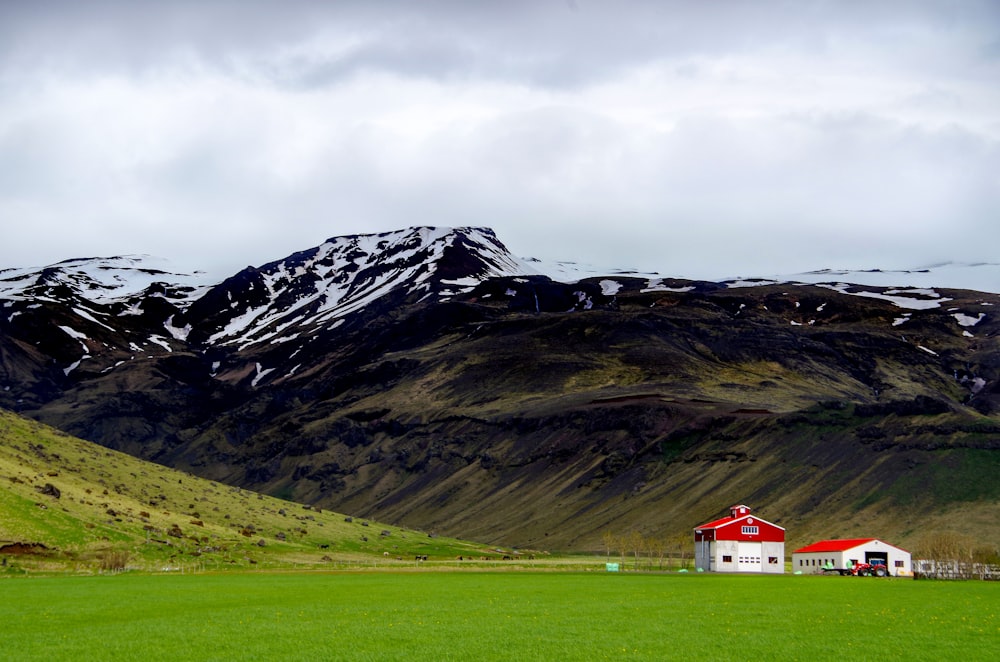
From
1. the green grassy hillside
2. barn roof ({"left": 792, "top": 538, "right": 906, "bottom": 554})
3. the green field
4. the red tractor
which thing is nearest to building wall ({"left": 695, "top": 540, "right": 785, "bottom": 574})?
barn roof ({"left": 792, "top": 538, "right": 906, "bottom": 554})

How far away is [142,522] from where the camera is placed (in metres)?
97.0

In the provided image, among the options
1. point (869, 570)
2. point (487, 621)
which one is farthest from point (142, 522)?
point (869, 570)

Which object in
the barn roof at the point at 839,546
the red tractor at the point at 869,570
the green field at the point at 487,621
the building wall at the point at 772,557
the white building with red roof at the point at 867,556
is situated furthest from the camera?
the building wall at the point at 772,557

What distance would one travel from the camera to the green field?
3678 cm

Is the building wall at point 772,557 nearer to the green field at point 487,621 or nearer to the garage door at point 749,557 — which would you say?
the garage door at point 749,557

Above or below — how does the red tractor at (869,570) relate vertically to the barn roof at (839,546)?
below

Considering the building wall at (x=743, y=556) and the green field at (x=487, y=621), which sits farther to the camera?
the building wall at (x=743, y=556)

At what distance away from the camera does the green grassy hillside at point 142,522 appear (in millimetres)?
84938

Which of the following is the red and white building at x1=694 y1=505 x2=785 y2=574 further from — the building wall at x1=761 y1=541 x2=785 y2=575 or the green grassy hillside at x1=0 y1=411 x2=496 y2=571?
the green grassy hillside at x1=0 y1=411 x2=496 y2=571

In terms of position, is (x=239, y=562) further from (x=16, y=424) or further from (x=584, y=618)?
(x=584, y=618)

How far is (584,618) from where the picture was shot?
158 ft

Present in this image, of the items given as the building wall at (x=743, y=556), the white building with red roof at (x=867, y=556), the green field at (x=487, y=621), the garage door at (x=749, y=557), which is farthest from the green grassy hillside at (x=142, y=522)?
the white building with red roof at (x=867, y=556)

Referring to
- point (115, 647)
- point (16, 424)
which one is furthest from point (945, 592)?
point (16, 424)

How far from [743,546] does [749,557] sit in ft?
3.90
